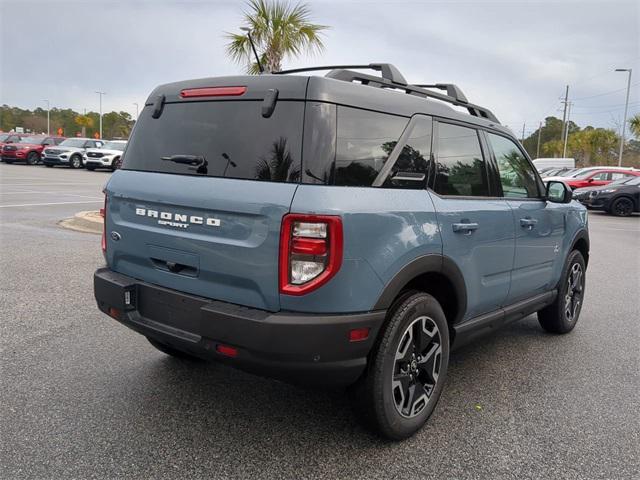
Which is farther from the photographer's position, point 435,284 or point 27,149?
point 27,149

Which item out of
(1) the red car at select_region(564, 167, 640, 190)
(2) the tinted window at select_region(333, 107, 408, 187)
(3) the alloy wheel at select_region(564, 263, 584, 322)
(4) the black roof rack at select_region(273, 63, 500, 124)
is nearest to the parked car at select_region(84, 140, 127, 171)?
(1) the red car at select_region(564, 167, 640, 190)

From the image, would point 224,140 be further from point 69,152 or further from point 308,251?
point 69,152

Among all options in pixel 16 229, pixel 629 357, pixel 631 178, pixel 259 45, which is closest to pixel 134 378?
pixel 629 357

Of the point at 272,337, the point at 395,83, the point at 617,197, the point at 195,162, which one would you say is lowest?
the point at 272,337

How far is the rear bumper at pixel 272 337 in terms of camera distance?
2510 millimetres

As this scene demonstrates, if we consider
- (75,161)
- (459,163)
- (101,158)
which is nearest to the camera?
(459,163)

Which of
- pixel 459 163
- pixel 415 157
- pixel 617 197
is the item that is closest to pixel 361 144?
pixel 415 157

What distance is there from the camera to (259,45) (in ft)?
41.3

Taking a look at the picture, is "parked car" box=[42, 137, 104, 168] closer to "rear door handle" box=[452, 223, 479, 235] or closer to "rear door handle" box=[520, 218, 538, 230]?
"rear door handle" box=[520, 218, 538, 230]

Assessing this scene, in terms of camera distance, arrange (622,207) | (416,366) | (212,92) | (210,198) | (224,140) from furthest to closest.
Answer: (622,207) → (416,366) → (212,92) → (224,140) → (210,198)

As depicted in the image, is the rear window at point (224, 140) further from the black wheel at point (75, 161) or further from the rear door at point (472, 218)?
the black wheel at point (75, 161)

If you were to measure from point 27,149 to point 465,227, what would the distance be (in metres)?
35.2

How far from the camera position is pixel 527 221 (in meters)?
4.09

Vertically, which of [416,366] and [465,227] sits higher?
[465,227]
